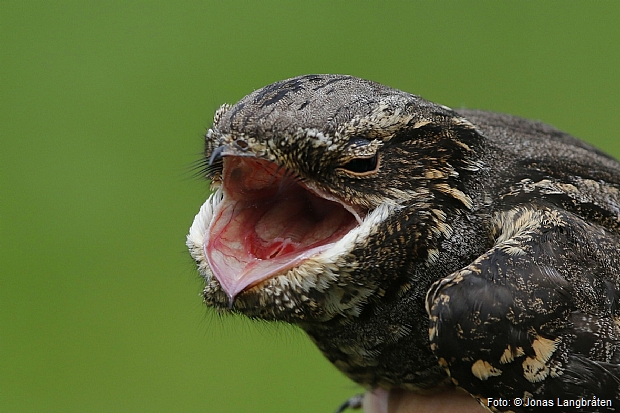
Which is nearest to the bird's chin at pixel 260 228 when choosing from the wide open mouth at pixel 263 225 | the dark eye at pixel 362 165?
the wide open mouth at pixel 263 225

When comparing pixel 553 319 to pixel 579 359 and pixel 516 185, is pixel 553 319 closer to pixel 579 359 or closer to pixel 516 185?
pixel 579 359

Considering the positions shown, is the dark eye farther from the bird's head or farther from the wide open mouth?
the wide open mouth

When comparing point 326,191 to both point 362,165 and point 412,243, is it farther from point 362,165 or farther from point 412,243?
point 412,243

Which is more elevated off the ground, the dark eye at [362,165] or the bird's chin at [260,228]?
the dark eye at [362,165]

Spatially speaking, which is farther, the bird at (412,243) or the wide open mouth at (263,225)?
the wide open mouth at (263,225)

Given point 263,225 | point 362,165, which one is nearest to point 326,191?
point 362,165

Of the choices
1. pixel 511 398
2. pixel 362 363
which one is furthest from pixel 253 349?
pixel 511 398

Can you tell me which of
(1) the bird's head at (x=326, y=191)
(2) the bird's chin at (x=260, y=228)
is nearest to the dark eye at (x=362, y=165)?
(1) the bird's head at (x=326, y=191)

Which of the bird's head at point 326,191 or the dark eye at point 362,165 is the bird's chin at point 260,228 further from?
the dark eye at point 362,165

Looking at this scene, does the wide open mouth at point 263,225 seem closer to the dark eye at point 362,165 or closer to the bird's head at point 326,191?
the bird's head at point 326,191
